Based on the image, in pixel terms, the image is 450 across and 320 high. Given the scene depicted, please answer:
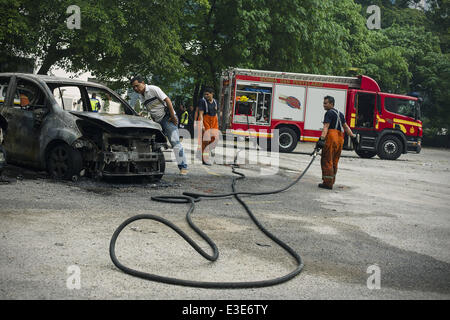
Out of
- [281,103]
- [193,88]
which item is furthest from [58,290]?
[193,88]

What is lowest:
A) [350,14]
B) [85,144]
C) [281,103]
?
[85,144]

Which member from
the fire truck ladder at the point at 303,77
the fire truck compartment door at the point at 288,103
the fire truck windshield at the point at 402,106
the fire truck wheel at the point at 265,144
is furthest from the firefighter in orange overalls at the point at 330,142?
the fire truck ladder at the point at 303,77

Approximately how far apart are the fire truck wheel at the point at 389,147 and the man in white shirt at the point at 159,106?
13739 millimetres

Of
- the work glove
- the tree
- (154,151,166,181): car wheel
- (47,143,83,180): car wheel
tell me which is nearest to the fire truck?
the tree

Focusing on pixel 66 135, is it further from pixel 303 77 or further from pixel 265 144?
pixel 303 77

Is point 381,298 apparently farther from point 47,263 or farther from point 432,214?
point 432,214

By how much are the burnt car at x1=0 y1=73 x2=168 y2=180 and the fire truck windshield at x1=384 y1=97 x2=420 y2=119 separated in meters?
14.9

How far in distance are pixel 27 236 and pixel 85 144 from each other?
329 centimetres

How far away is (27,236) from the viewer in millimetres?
5227

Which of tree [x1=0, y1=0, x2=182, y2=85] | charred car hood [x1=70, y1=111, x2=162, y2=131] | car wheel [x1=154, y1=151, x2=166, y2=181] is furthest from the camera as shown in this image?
tree [x1=0, y1=0, x2=182, y2=85]

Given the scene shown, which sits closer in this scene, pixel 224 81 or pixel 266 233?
pixel 266 233

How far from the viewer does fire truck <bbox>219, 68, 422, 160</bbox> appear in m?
22.2

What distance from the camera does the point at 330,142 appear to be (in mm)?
10555

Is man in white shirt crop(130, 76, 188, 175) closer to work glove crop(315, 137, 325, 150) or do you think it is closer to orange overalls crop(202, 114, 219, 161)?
work glove crop(315, 137, 325, 150)
